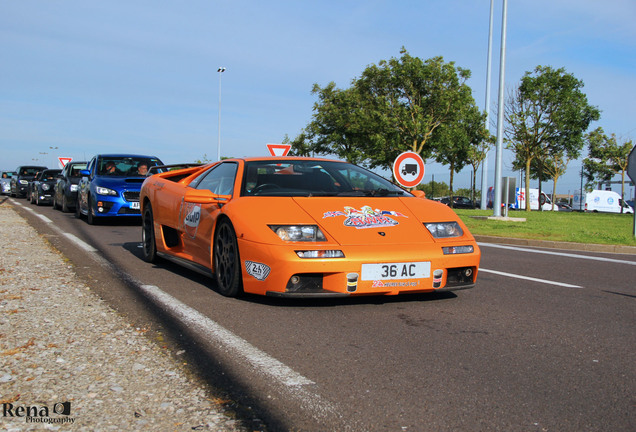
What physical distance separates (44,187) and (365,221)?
20651 mm

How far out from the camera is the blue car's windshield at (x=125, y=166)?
1408 cm

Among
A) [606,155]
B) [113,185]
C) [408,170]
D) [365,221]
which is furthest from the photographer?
[606,155]

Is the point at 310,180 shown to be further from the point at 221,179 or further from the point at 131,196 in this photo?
the point at 131,196

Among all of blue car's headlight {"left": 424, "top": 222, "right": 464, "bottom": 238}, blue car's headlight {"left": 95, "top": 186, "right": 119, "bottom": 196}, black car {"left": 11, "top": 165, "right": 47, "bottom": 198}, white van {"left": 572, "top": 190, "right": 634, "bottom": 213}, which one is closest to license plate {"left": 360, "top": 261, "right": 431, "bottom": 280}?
blue car's headlight {"left": 424, "top": 222, "right": 464, "bottom": 238}

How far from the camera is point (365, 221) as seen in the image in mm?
4898

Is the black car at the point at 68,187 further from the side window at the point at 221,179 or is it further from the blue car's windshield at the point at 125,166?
the side window at the point at 221,179

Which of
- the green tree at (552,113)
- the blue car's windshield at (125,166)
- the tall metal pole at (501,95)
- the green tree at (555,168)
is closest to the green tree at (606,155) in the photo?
the green tree at (555,168)

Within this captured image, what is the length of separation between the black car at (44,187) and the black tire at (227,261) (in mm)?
18919

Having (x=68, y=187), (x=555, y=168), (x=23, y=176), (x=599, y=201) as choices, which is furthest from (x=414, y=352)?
(x=599, y=201)

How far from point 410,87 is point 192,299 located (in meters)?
26.9

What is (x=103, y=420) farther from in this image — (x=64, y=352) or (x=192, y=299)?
(x=192, y=299)

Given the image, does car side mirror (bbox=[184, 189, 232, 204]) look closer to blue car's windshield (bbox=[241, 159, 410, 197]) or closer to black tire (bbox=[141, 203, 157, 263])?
blue car's windshield (bbox=[241, 159, 410, 197])

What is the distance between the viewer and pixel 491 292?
5625 millimetres

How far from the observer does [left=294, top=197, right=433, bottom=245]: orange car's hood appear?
15.4 feet
